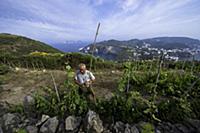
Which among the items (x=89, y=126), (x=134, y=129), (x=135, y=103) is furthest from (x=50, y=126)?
(x=135, y=103)

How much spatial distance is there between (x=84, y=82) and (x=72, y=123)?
1.40 meters

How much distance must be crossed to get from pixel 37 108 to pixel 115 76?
380 cm

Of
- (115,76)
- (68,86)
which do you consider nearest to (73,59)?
(115,76)

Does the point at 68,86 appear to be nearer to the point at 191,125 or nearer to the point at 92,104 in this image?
the point at 92,104

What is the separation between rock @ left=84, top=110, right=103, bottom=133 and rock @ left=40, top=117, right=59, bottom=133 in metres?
0.85

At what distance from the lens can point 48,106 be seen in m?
7.49

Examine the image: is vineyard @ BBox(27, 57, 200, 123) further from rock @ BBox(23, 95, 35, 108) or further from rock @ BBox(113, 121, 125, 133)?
rock @ BBox(23, 95, 35, 108)

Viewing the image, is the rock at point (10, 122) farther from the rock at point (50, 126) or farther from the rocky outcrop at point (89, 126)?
Answer: the rock at point (50, 126)

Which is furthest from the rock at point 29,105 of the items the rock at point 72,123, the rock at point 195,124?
the rock at point 195,124

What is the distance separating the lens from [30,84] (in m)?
10.0

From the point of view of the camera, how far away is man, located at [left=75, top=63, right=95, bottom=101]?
754 centimetres

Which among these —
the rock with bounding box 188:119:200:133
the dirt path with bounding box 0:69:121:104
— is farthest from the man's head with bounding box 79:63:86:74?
the rock with bounding box 188:119:200:133

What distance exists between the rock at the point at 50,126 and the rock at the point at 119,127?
5.23ft

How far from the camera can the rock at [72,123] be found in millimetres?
6645
